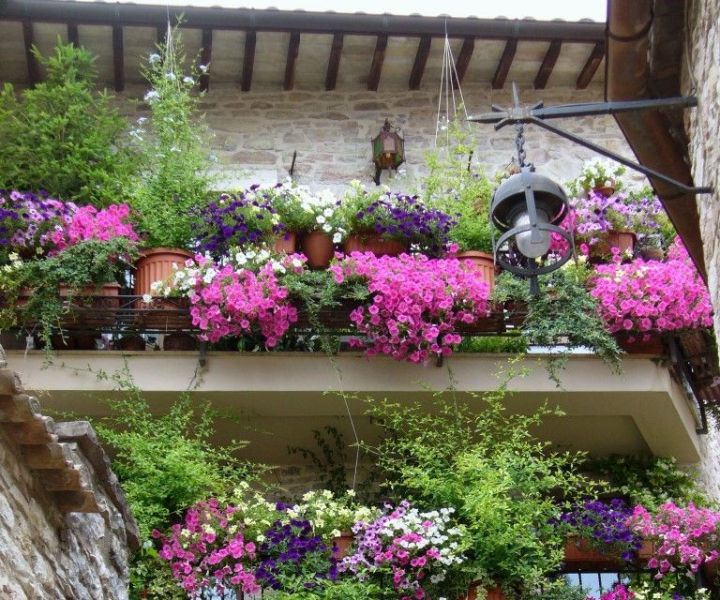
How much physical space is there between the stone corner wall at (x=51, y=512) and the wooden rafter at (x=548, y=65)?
6.29 metres

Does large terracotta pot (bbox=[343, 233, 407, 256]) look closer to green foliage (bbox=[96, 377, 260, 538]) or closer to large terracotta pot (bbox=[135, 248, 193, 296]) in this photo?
large terracotta pot (bbox=[135, 248, 193, 296])

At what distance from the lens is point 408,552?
24.3 feet

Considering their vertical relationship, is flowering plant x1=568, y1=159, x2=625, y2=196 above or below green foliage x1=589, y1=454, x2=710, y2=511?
above

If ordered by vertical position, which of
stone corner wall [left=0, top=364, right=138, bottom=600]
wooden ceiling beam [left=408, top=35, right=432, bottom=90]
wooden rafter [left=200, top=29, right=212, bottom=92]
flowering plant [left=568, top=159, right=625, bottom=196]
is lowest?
stone corner wall [left=0, top=364, right=138, bottom=600]

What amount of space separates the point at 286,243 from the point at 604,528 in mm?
2985

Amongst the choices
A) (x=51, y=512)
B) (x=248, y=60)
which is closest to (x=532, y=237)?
(x=51, y=512)

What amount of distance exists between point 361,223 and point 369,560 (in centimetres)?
255

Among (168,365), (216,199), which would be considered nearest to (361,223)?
(216,199)

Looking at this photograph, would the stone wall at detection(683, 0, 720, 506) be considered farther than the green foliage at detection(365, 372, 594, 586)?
No

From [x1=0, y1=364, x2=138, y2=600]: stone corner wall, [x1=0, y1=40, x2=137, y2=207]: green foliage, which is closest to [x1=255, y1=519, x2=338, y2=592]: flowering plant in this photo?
[x1=0, y1=364, x2=138, y2=600]: stone corner wall

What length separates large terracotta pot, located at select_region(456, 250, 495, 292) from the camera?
8.86 metres

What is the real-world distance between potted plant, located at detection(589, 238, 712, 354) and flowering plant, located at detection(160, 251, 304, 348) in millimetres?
2176

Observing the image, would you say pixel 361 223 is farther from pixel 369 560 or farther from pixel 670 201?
pixel 670 201

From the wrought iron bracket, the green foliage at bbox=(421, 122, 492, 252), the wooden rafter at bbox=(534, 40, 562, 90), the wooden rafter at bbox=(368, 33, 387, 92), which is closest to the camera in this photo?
the wrought iron bracket
